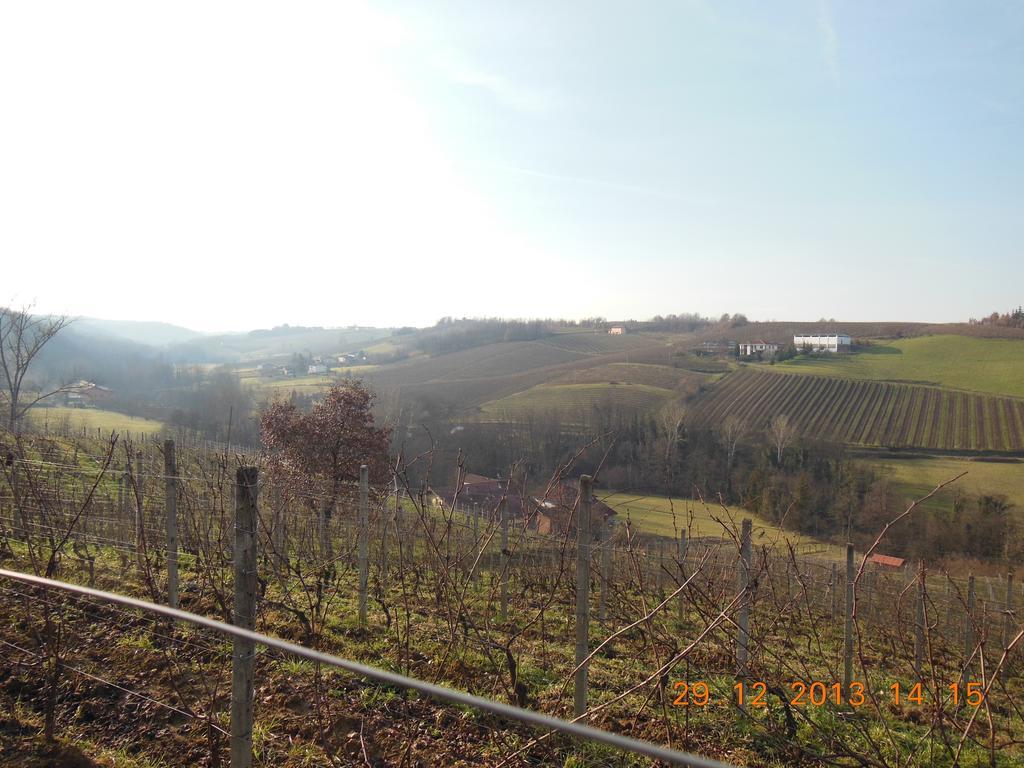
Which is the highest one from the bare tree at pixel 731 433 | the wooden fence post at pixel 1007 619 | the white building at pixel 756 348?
the white building at pixel 756 348

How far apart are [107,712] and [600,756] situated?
9.66 ft

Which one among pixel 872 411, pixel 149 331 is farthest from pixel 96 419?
pixel 149 331

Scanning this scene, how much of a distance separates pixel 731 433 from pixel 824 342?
26.8 metres

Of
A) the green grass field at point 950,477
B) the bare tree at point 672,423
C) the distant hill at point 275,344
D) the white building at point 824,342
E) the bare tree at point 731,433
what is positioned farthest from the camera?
the distant hill at point 275,344

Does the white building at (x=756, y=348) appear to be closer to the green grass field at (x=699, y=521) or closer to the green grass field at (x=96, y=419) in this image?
the green grass field at (x=699, y=521)

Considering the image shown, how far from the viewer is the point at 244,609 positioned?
248 centimetres

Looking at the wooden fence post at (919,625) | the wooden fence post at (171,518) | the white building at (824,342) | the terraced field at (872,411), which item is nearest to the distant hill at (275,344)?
the terraced field at (872,411)

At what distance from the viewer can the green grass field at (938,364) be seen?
45188mm

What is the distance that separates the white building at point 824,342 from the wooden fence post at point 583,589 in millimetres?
60284

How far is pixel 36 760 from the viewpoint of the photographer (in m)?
3.12

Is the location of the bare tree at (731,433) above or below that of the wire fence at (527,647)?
below

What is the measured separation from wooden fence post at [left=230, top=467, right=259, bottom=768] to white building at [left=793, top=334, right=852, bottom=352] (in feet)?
204

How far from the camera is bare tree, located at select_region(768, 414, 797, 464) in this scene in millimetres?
37875

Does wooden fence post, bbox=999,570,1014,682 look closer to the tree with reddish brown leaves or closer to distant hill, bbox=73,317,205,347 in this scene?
the tree with reddish brown leaves
